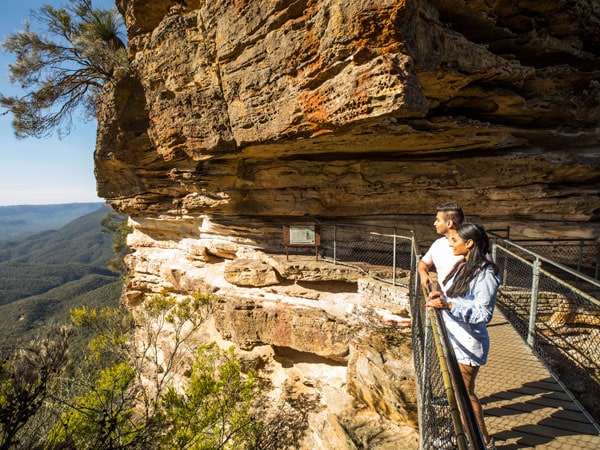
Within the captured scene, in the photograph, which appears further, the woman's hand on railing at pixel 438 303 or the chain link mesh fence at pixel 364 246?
the chain link mesh fence at pixel 364 246

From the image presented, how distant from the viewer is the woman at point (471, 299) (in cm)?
223

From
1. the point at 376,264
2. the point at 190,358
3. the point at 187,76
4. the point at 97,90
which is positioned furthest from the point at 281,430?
the point at 97,90

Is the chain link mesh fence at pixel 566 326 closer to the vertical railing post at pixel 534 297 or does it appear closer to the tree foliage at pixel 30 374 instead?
the vertical railing post at pixel 534 297

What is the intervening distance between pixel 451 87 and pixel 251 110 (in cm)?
385

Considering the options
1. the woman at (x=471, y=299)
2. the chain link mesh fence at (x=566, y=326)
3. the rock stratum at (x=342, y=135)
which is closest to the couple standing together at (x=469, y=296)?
the woman at (x=471, y=299)

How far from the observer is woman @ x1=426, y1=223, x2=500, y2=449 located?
223 cm

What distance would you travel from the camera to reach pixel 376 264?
8.41 metres

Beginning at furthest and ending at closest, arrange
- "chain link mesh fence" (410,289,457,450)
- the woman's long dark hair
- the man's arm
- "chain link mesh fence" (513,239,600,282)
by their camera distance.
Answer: "chain link mesh fence" (513,239,600,282)
the man's arm
the woman's long dark hair
"chain link mesh fence" (410,289,457,450)

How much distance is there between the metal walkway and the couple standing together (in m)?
0.48

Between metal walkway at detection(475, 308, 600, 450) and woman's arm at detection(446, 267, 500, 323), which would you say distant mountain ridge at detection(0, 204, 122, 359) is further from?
metal walkway at detection(475, 308, 600, 450)

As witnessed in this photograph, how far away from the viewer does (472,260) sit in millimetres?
2348

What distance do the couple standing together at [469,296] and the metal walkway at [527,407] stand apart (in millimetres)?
480

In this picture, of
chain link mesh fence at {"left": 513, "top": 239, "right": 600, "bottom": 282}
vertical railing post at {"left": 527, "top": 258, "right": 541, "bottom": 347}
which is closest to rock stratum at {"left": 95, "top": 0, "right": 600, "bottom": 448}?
chain link mesh fence at {"left": 513, "top": 239, "right": 600, "bottom": 282}

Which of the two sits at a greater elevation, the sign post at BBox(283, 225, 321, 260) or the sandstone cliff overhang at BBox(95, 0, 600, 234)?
the sandstone cliff overhang at BBox(95, 0, 600, 234)
